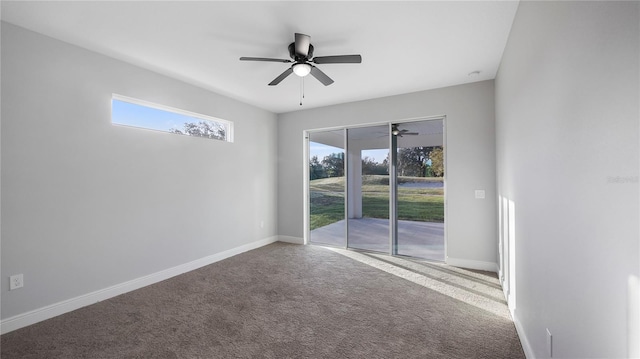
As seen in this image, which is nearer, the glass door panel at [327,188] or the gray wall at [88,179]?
the gray wall at [88,179]

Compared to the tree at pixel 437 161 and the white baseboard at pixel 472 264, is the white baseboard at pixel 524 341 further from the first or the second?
the tree at pixel 437 161

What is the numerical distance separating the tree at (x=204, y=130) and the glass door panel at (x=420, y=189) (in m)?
3.02

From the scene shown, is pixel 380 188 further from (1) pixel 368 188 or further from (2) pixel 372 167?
(2) pixel 372 167

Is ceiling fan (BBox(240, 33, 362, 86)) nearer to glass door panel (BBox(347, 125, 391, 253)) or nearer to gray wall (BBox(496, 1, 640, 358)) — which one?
gray wall (BBox(496, 1, 640, 358))

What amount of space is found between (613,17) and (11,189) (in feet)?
13.2

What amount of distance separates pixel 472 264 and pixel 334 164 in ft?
9.11

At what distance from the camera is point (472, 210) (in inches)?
151

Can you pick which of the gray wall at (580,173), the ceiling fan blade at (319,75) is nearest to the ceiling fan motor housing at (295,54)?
the ceiling fan blade at (319,75)

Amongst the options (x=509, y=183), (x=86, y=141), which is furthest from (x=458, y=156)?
(x=86, y=141)

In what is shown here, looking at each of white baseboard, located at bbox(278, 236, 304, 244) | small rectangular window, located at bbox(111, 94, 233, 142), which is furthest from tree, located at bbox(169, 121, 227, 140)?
white baseboard, located at bbox(278, 236, 304, 244)

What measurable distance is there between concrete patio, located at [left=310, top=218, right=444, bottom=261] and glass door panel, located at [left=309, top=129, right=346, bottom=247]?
0.02 metres

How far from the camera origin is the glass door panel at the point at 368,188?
457 cm

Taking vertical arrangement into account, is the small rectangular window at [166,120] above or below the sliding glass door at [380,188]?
above

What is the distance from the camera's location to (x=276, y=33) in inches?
98.7
